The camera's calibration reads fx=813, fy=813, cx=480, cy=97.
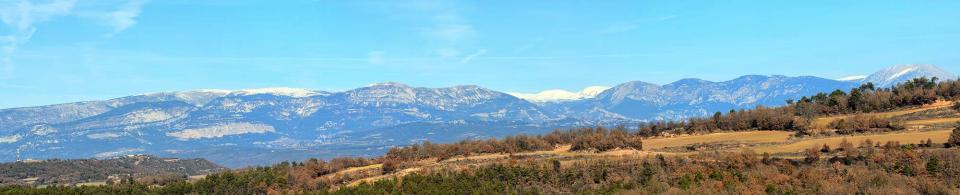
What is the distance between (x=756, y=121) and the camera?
93562 mm

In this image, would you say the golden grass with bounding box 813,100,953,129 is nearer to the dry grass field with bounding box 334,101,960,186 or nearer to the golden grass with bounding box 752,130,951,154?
the dry grass field with bounding box 334,101,960,186

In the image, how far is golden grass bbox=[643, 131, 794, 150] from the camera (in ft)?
272

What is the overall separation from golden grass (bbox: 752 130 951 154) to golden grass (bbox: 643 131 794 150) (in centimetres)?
536

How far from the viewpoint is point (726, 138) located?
284 feet

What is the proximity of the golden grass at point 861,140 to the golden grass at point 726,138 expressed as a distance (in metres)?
5.36

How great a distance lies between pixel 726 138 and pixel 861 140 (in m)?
18.6

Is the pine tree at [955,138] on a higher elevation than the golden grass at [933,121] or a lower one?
lower

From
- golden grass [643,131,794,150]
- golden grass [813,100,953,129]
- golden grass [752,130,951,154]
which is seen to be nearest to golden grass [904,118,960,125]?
golden grass [813,100,953,129]

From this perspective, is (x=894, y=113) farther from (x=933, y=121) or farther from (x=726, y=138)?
(x=726, y=138)

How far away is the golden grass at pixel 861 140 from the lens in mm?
66562

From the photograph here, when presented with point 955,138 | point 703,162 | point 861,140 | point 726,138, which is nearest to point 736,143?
point 726,138

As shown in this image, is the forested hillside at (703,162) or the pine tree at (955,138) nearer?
the forested hillside at (703,162)

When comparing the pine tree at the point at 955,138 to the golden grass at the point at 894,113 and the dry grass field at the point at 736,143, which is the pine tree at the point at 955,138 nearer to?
the dry grass field at the point at 736,143

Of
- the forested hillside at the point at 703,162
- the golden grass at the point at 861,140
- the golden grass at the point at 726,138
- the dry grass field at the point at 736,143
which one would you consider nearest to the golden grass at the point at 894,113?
the dry grass field at the point at 736,143
